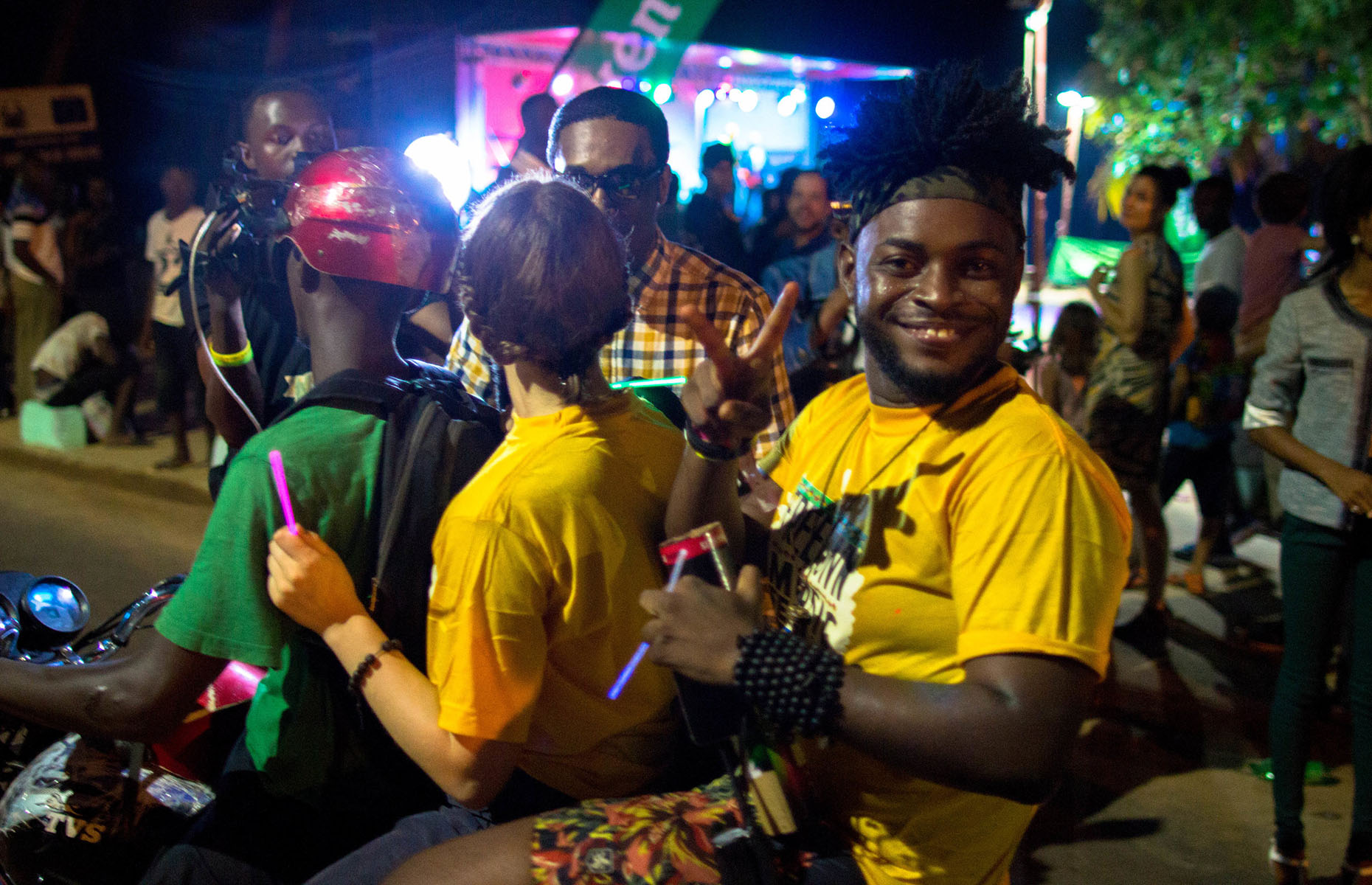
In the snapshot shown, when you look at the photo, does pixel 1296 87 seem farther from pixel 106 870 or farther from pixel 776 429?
pixel 106 870

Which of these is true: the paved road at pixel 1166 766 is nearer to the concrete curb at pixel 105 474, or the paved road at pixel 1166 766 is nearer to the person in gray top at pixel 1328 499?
the person in gray top at pixel 1328 499

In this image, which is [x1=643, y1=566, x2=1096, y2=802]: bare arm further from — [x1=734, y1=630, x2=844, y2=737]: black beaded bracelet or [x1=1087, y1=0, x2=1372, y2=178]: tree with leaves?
[x1=1087, y1=0, x2=1372, y2=178]: tree with leaves

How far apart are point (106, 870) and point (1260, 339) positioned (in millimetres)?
5907

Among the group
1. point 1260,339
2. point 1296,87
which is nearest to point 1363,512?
point 1260,339

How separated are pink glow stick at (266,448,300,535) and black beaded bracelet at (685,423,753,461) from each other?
0.66 m

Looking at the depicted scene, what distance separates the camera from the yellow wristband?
9.59 feet

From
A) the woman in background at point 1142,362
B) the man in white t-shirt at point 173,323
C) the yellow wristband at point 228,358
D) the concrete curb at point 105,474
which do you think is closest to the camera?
the yellow wristband at point 228,358

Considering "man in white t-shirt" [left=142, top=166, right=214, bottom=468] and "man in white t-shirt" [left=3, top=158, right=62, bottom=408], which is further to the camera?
"man in white t-shirt" [left=3, top=158, right=62, bottom=408]

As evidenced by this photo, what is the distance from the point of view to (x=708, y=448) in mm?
1546

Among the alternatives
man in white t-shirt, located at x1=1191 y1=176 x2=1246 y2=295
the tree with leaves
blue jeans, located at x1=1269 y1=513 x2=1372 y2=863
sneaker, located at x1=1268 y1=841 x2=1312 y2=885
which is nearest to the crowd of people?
blue jeans, located at x1=1269 y1=513 x2=1372 y2=863

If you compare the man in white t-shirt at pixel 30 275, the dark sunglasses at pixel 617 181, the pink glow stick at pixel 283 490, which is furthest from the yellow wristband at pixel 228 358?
the man in white t-shirt at pixel 30 275

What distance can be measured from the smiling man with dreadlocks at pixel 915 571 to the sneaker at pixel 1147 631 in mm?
4027

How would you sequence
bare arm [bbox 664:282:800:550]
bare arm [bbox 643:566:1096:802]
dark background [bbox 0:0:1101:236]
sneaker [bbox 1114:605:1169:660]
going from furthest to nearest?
1. dark background [bbox 0:0:1101:236]
2. sneaker [bbox 1114:605:1169:660]
3. bare arm [bbox 664:282:800:550]
4. bare arm [bbox 643:566:1096:802]

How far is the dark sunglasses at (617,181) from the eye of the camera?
3.01 m
